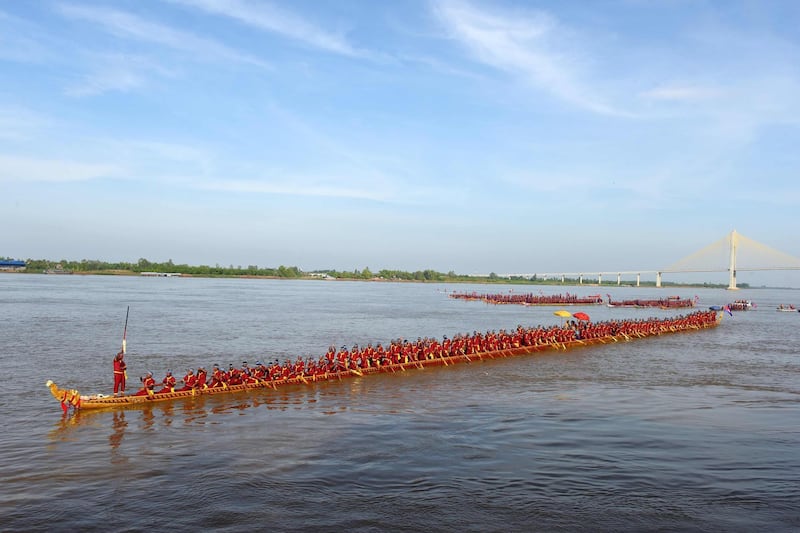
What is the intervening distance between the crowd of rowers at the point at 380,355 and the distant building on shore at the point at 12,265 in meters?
200

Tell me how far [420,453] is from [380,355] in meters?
12.2

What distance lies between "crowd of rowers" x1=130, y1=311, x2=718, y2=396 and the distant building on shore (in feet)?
656

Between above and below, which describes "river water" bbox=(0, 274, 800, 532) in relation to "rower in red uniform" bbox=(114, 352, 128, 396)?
below

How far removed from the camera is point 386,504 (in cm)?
1212

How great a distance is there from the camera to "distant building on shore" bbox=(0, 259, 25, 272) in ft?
634

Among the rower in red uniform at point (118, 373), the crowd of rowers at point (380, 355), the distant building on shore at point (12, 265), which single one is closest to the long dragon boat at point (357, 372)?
the crowd of rowers at point (380, 355)

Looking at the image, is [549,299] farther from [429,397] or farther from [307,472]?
[307,472]

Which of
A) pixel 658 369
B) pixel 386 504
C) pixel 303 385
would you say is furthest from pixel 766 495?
pixel 658 369

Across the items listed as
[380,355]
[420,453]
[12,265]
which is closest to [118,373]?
[420,453]

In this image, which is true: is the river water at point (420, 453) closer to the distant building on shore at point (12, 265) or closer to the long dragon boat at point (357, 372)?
the long dragon boat at point (357, 372)

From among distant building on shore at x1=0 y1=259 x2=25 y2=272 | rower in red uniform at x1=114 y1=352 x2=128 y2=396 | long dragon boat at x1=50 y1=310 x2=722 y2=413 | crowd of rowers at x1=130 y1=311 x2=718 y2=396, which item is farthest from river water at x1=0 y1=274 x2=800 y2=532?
distant building on shore at x1=0 y1=259 x2=25 y2=272

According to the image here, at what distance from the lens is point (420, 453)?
50.0 feet

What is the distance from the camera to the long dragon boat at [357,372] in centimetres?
1872

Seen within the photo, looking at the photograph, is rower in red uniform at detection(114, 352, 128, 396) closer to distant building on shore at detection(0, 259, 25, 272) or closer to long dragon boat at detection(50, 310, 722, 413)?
long dragon boat at detection(50, 310, 722, 413)
